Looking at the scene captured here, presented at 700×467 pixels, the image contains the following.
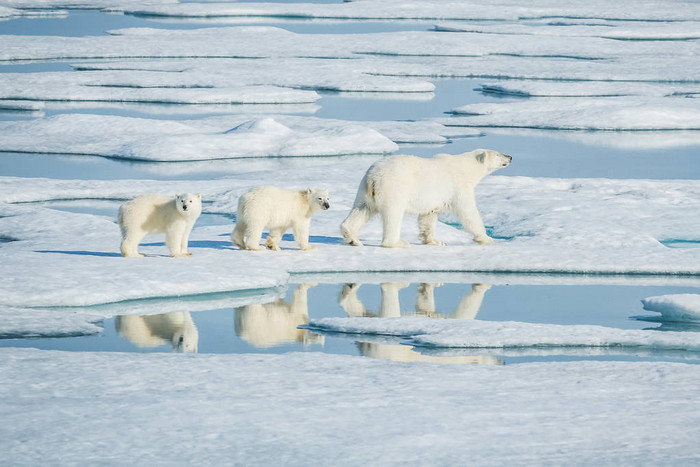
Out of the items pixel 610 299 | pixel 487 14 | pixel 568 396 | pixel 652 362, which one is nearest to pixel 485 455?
pixel 568 396

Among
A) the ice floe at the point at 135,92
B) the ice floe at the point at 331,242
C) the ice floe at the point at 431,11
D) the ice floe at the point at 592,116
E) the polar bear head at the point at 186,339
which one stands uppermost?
the ice floe at the point at 431,11

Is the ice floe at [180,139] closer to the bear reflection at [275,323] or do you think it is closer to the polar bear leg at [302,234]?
the polar bear leg at [302,234]

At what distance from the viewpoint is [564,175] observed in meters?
13.4

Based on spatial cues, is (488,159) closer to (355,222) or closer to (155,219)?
(355,222)

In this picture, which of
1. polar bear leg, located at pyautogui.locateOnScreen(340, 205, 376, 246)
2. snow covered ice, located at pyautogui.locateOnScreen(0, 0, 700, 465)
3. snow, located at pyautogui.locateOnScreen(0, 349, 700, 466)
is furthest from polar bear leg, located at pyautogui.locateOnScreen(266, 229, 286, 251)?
snow, located at pyautogui.locateOnScreen(0, 349, 700, 466)

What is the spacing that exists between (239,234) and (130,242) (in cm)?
82

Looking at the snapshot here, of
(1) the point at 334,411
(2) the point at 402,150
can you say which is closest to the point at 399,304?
(1) the point at 334,411

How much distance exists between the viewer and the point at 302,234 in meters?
8.32

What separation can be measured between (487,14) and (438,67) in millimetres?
11279

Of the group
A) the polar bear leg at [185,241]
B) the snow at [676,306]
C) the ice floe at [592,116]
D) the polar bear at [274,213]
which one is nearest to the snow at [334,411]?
the snow at [676,306]

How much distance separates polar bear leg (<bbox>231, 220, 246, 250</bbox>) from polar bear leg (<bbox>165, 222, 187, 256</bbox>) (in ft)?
1.56

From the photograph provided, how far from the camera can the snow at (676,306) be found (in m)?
6.89

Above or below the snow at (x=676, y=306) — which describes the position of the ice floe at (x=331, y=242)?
above

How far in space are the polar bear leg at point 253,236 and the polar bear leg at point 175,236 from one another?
49 centimetres
